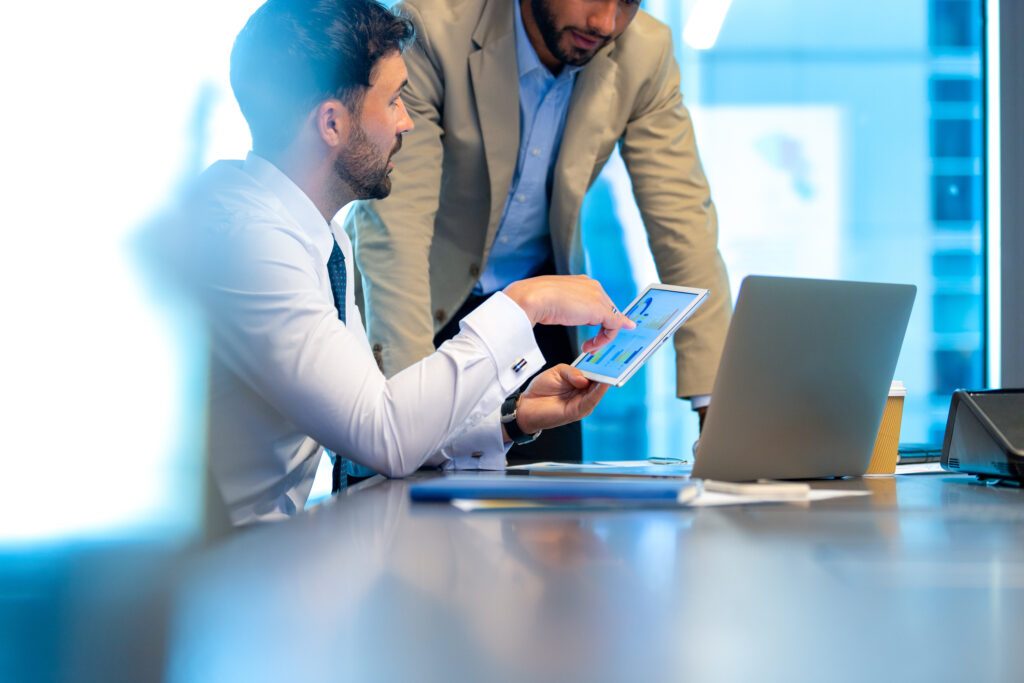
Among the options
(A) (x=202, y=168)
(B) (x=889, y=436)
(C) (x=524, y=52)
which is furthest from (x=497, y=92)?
(B) (x=889, y=436)

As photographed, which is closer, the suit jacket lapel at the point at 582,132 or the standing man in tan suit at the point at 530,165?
the standing man in tan suit at the point at 530,165

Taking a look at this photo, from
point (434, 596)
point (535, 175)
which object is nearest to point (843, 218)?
point (535, 175)

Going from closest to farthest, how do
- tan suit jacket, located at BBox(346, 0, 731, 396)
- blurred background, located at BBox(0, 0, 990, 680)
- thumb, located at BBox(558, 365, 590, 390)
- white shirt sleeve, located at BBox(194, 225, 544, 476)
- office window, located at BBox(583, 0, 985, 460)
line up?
white shirt sleeve, located at BBox(194, 225, 544, 476) < thumb, located at BBox(558, 365, 590, 390) < tan suit jacket, located at BBox(346, 0, 731, 396) < blurred background, located at BBox(0, 0, 990, 680) < office window, located at BBox(583, 0, 985, 460)

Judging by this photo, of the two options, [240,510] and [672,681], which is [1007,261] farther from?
[672,681]

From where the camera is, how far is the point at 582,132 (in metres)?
1.98

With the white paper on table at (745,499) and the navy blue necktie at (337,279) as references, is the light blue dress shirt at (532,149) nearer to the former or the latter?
the navy blue necktie at (337,279)

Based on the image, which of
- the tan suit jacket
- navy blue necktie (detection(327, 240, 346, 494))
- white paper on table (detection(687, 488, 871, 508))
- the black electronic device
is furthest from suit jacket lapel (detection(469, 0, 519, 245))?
white paper on table (detection(687, 488, 871, 508))

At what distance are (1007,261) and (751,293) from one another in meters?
3.28

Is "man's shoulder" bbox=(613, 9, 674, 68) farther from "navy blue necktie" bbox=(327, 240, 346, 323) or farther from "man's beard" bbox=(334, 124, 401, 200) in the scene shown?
"navy blue necktie" bbox=(327, 240, 346, 323)

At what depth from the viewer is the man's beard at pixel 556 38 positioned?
188 cm

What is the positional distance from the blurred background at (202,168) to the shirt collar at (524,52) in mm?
799

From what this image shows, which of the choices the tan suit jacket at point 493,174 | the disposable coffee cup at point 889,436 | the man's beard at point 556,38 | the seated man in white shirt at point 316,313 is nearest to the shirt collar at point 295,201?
the seated man in white shirt at point 316,313

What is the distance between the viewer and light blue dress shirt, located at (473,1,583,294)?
1.98 meters

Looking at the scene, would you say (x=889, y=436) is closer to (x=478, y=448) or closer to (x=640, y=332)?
(x=640, y=332)
